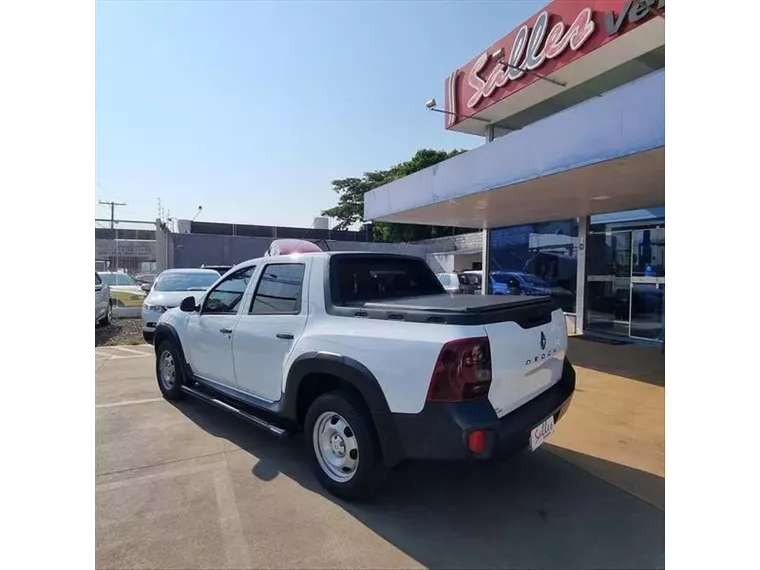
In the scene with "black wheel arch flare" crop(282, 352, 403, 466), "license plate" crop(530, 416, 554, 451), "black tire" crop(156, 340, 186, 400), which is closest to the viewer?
"black wheel arch flare" crop(282, 352, 403, 466)

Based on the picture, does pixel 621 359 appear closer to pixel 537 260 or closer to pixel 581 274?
pixel 581 274

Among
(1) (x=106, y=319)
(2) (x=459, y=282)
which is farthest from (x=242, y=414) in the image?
(2) (x=459, y=282)

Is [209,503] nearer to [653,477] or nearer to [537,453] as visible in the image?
[537,453]

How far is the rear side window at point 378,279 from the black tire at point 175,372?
2492 mm

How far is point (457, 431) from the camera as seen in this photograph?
8.20ft

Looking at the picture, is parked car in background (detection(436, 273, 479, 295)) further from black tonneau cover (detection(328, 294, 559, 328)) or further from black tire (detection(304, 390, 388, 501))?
black tire (detection(304, 390, 388, 501))

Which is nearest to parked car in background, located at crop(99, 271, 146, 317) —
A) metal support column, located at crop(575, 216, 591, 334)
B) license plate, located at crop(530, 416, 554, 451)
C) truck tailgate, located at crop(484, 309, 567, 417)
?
metal support column, located at crop(575, 216, 591, 334)

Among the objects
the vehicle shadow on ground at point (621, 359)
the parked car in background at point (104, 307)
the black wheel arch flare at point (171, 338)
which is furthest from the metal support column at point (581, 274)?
the parked car in background at point (104, 307)

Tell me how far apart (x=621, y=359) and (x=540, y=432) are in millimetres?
6000

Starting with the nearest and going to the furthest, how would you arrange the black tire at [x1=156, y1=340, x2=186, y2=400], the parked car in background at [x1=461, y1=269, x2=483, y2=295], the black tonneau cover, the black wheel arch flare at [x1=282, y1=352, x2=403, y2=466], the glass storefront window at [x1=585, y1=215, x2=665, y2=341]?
the black tonneau cover < the black wheel arch flare at [x1=282, y1=352, x2=403, y2=466] < the black tire at [x1=156, y1=340, x2=186, y2=400] < the glass storefront window at [x1=585, y1=215, x2=665, y2=341] < the parked car in background at [x1=461, y1=269, x2=483, y2=295]

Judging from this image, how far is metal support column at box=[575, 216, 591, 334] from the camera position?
11.0m

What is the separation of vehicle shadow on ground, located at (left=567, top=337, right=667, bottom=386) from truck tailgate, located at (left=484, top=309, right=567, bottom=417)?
3.90 metres
